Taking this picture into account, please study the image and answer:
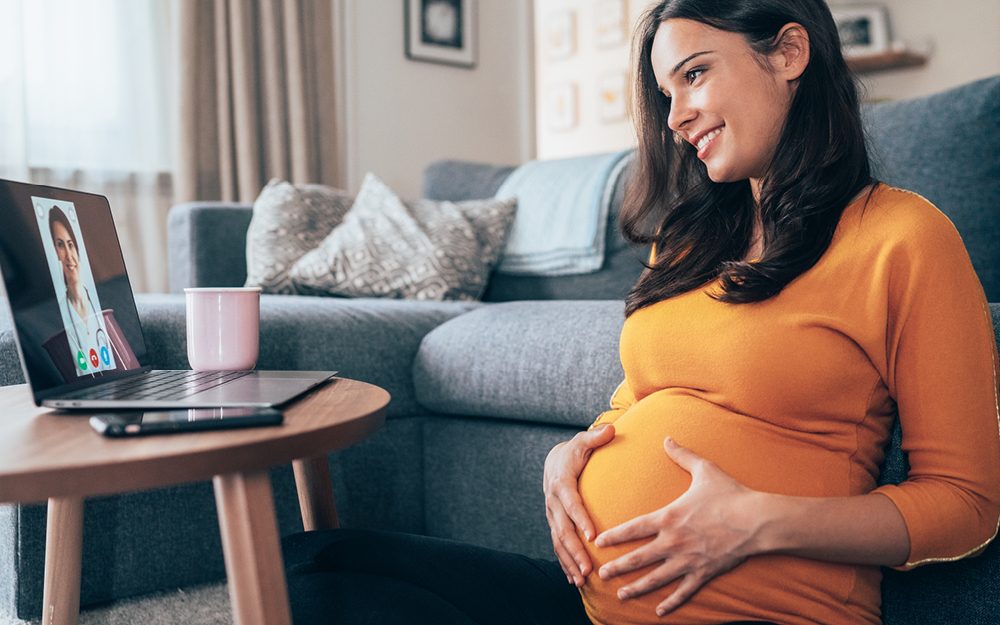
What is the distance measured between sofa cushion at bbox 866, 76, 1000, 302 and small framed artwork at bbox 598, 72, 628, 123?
324cm

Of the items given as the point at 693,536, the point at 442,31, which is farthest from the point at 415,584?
the point at 442,31

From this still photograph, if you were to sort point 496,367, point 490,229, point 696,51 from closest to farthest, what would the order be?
point 696,51 < point 496,367 < point 490,229

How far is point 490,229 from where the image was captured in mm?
2094

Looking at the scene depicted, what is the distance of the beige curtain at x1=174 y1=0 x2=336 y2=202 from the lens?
265cm

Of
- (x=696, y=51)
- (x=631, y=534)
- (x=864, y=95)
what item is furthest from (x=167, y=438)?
(x=864, y=95)

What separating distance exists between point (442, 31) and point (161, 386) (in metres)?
3.00

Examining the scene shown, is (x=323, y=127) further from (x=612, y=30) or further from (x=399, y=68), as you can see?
(x=612, y=30)

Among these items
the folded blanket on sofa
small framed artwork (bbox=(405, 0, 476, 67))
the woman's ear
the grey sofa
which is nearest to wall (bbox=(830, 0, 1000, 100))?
small framed artwork (bbox=(405, 0, 476, 67))

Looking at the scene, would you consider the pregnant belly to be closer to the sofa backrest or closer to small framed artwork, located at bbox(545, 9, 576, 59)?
the sofa backrest

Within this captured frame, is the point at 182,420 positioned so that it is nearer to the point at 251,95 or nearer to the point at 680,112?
the point at 680,112

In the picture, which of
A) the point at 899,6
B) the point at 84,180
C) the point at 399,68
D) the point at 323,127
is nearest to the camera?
the point at 84,180

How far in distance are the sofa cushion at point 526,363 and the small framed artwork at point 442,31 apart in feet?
6.98

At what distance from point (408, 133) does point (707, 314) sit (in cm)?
273

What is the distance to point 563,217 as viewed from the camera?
6.61 ft
